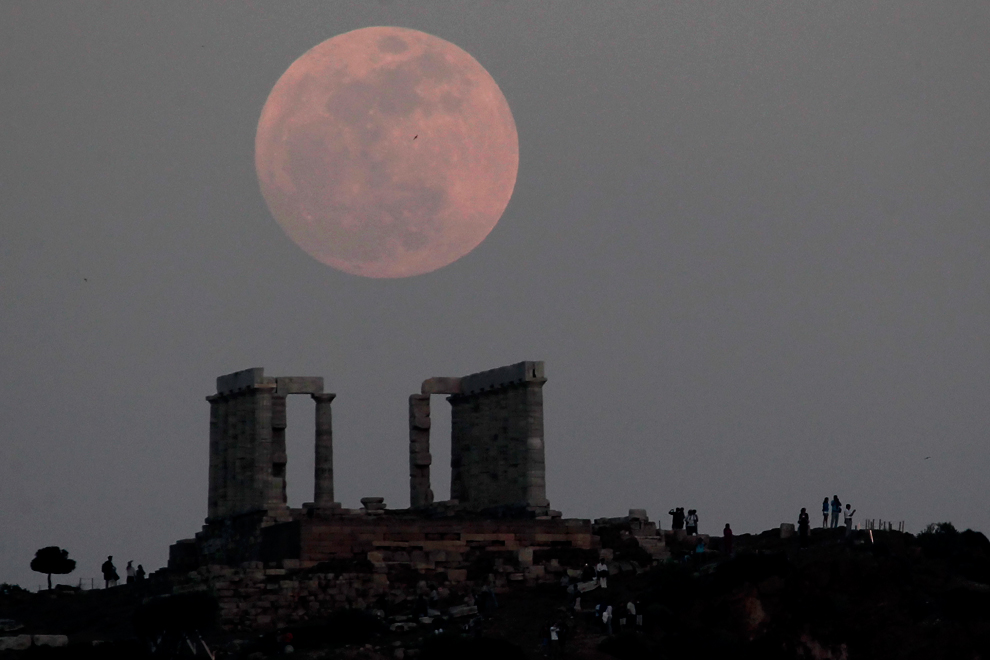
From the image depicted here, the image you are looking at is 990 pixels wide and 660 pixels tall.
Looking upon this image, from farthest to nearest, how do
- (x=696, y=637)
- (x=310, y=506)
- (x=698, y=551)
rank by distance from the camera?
1. (x=310, y=506)
2. (x=698, y=551)
3. (x=696, y=637)

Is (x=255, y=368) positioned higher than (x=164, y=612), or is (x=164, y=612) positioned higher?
(x=255, y=368)

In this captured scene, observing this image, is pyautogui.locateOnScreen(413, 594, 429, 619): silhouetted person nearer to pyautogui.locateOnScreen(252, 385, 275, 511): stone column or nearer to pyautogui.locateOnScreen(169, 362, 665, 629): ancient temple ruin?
pyautogui.locateOnScreen(169, 362, 665, 629): ancient temple ruin

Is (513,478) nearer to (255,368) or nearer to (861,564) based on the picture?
(255,368)

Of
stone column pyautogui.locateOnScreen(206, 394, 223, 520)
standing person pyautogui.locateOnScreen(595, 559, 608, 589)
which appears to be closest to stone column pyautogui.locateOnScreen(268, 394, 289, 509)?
stone column pyautogui.locateOnScreen(206, 394, 223, 520)

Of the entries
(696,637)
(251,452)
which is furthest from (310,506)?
(696,637)

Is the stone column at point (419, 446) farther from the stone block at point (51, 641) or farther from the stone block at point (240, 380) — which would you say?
the stone block at point (51, 641)

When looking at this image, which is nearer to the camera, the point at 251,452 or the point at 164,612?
the point at 164,612

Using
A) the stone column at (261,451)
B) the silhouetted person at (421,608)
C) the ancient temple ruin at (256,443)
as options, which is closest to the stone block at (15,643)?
the silhouetted person at (421,608)
